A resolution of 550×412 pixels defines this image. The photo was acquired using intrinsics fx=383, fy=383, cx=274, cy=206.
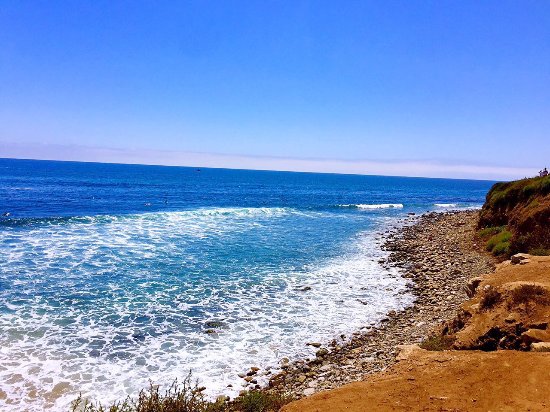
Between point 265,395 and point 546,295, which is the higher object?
point 546,295

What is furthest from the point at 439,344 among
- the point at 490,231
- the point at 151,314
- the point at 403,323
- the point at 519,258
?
the point at 490,231

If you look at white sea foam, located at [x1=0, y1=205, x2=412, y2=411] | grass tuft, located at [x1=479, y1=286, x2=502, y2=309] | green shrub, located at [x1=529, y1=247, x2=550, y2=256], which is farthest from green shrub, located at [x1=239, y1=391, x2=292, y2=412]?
green shrub, located at [x1=529, y1=247, x2=550, y2=256]

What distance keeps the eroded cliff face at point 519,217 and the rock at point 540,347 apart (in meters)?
10.5

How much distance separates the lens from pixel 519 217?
958 inches

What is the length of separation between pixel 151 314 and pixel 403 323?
1059 centimetres

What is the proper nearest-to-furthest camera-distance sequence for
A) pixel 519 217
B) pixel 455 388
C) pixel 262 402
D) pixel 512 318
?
pixel 455 388
pixel 262 402
pixel 512 318
pixel 519 217

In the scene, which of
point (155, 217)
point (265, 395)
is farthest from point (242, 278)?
point (155, 217)

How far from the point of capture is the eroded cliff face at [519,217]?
20375mm

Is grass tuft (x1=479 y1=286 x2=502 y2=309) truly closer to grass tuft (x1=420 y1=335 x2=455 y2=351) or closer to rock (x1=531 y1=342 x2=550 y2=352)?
grass tuft (x1=420 y1=335 x2=455 y2=351)

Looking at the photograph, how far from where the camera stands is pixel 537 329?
927cm

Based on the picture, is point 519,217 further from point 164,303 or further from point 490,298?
point 164,303

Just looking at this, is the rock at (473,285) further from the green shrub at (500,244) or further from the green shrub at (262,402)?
the green shrub at (500,244)

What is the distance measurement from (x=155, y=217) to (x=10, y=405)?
3884 centimetres

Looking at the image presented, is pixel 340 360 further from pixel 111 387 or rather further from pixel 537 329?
pixel 111 387
